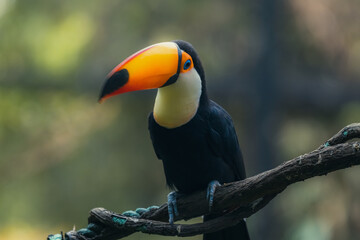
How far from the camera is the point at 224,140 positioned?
319 cm

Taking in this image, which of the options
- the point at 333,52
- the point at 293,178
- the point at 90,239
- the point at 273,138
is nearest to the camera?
the point at 293,178

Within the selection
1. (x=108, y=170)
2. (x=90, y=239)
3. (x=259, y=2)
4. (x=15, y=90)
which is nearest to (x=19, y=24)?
(x=15, y=90)

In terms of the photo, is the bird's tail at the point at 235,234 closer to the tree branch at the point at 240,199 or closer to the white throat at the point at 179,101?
the tree branch at the point at 240,199

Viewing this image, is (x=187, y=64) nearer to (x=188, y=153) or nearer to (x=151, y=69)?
(x=151, y=69)

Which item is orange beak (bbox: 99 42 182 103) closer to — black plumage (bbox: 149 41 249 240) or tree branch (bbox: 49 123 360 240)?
black plumage (bbox: 149 41 249 240)

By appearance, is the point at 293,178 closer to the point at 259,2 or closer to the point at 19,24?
the point at 259,2

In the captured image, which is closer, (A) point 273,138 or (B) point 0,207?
(A) point 273,138

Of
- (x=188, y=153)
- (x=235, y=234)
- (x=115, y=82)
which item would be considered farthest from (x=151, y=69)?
(x=235, y=234)

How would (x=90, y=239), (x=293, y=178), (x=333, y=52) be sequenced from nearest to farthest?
(x=293, y=178) < (x=90, y=239) < (x=333, y=52)

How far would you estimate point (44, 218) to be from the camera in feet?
23.1

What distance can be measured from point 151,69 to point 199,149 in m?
0.53

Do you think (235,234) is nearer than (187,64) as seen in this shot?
No

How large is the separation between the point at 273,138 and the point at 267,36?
1.07 meters

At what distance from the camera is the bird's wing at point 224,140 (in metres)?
3.15
